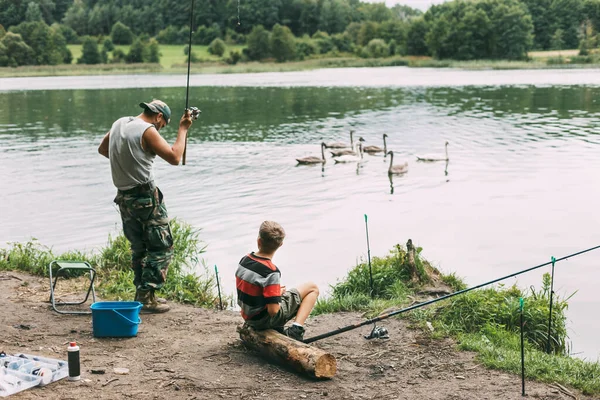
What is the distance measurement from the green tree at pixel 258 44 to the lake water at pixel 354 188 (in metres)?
66.1

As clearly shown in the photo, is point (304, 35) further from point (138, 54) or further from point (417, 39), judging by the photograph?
point (138, 54)

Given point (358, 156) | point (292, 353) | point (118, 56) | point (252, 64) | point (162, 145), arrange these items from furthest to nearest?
point (252, 64) → point (118, 56) → point (358, 156) → point (162, 145) → point (292, 353)

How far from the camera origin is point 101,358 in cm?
517

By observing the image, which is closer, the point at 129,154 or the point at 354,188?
the point at 129,154

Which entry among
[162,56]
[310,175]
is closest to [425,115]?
[310,175]

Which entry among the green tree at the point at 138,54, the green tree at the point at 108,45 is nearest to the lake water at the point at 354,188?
the green tree at the point at 138,54

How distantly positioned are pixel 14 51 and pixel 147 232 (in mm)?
78243

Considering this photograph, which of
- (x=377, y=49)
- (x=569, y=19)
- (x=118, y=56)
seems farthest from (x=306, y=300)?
(x=569, y=19)

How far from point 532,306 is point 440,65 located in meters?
88.5

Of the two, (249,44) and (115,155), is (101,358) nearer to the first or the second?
(115,155)

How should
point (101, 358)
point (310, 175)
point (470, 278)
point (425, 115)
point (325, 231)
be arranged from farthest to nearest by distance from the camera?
point (425, 115) < point (310, 175) < point (325, 231) < point (470, 278) < point (101, 358)

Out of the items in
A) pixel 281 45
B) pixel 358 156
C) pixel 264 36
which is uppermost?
pixel 264 36

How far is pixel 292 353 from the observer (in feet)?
16.3

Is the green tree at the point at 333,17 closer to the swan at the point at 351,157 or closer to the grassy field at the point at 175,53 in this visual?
the grassy field at the point at 175,53
